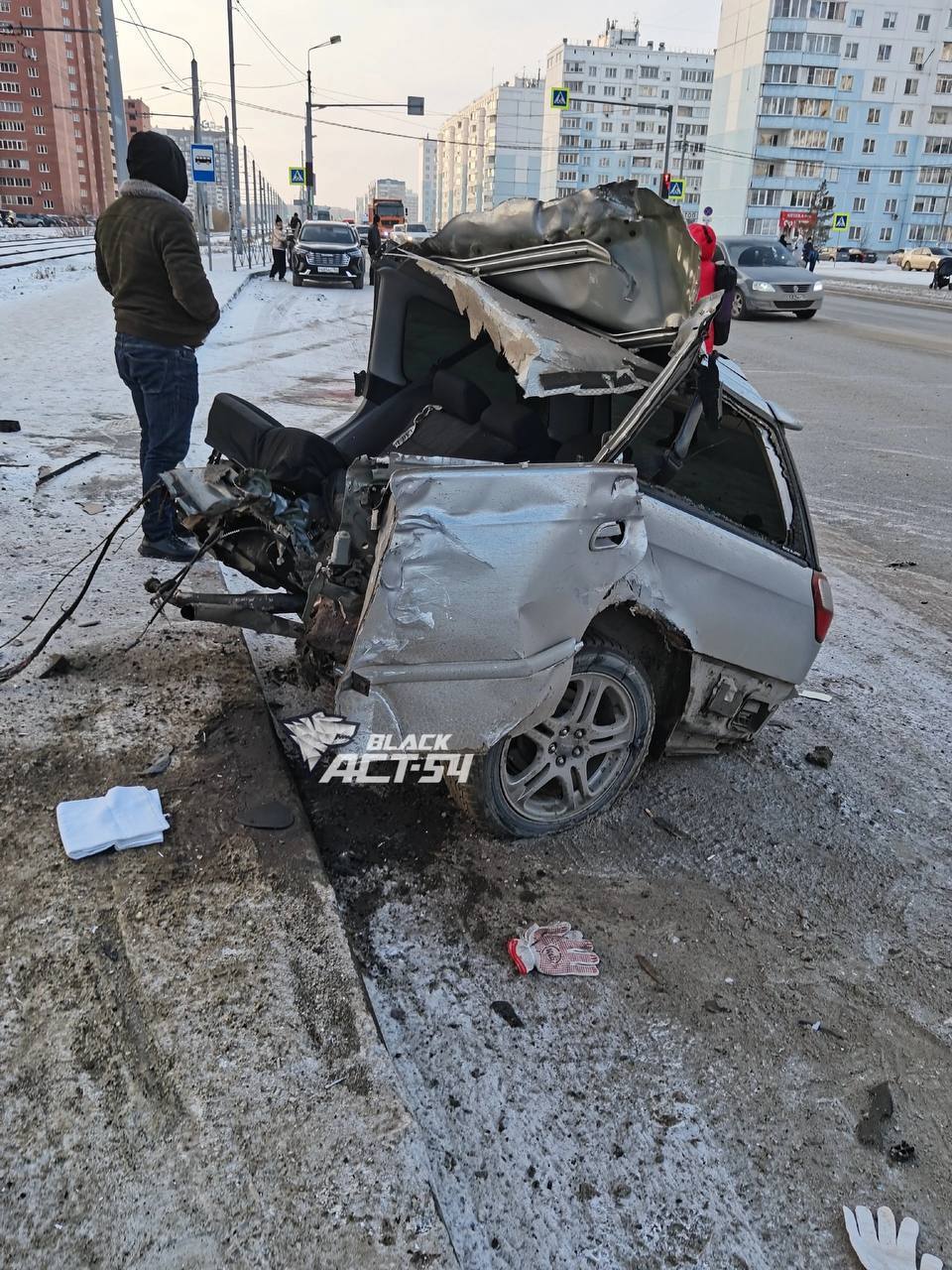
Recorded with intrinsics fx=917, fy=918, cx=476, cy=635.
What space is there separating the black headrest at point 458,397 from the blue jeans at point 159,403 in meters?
1.52

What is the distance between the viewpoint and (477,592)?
101 inches

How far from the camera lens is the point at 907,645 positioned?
16.6 ft

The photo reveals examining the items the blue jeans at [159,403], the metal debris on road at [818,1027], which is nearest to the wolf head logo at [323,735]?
the metal debris on road at [818,1027]

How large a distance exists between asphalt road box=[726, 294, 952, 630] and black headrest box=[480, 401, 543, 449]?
3.00 m

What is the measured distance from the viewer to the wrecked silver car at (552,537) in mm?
2561

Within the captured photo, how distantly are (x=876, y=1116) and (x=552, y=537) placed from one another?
66.6 inches

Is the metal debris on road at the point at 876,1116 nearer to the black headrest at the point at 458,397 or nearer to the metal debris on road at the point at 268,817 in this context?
the metal debris on road at the point at 268,817

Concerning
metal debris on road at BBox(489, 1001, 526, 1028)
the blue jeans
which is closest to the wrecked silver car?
metal debris on road at BBox(489, 1001, 526, 1028)

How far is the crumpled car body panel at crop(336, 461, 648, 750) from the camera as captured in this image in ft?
8.21

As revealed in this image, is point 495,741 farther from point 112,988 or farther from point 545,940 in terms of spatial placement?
point 112,988

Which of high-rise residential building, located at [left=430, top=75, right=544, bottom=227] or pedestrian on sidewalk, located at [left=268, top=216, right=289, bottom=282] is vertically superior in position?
high-rise residential building, located at [left=430, top=75, right=544, bottom=227]

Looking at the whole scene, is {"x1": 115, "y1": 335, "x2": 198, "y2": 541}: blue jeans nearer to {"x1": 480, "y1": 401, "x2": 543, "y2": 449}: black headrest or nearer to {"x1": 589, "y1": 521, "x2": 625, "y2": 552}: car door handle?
{"x1": 480, "y1": 401, "x2": 543, "y2": 449}: black headrest

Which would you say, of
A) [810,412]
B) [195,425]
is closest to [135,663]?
[195,425]

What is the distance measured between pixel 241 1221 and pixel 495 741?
1340mm
